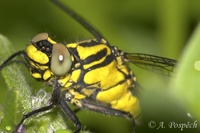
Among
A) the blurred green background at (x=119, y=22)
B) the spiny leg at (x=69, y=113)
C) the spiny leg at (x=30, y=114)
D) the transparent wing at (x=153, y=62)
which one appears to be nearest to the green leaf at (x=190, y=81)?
the spiny leg at (x=30, y=114)

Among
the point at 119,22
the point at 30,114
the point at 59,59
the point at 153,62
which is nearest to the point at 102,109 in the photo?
the point at 59,59

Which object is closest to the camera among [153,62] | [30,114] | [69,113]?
[30,114]

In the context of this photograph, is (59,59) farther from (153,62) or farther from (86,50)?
(153,62)

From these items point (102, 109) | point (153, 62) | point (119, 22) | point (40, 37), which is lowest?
point (102, 109)

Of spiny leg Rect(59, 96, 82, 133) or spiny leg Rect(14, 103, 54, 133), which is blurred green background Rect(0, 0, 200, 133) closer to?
spiny leg Rect(59, 96, 82, 133)

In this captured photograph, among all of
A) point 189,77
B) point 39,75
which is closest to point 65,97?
point 39,75

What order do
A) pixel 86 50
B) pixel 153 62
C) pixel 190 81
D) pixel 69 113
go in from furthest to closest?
pixel 153 62 < pixel 86 50 < pixel 69 113 < pixel 190 81

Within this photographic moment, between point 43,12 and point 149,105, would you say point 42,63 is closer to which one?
point 149,105

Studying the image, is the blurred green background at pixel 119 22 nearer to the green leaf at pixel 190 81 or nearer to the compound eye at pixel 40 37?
the compound eye at pixel 40 37
